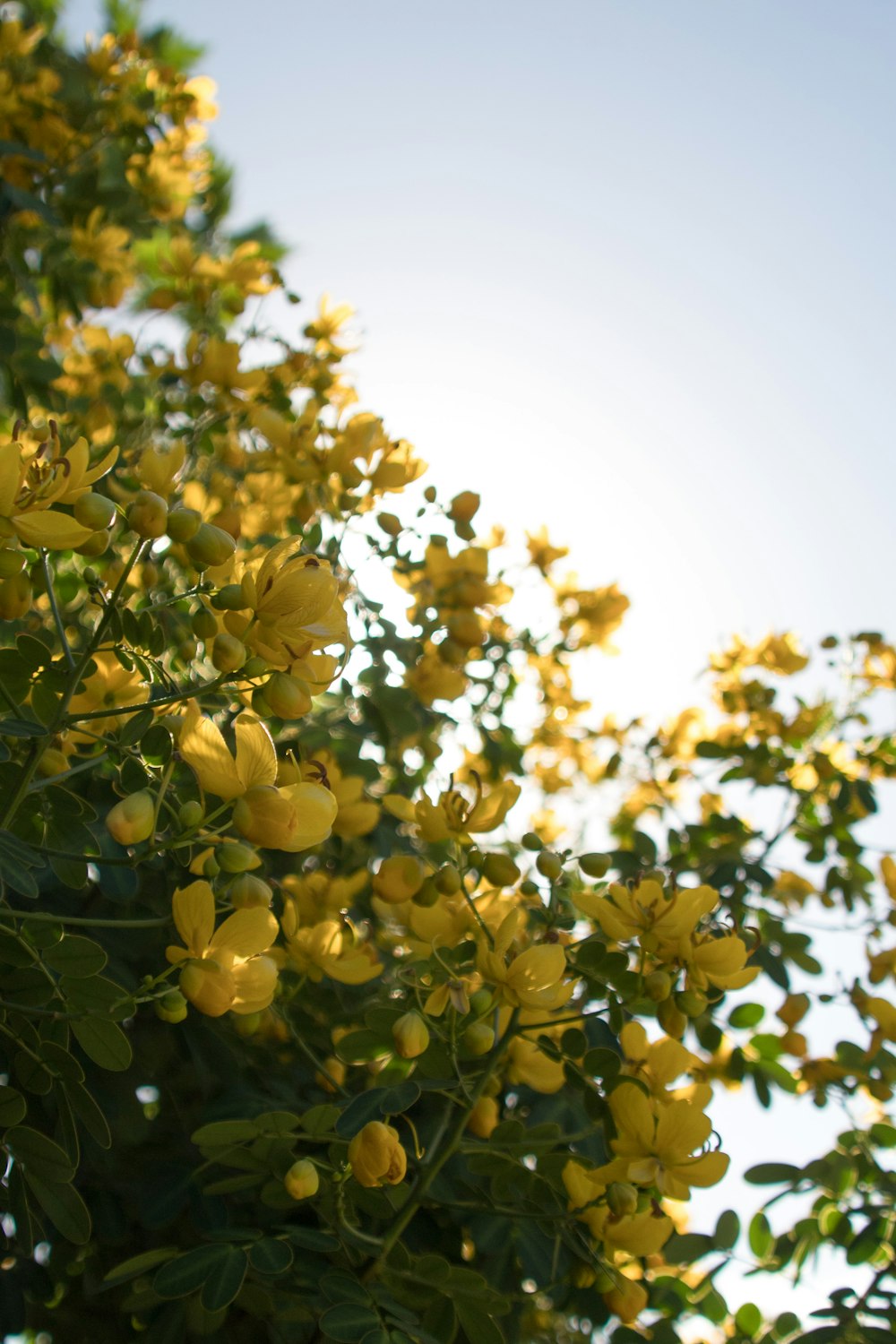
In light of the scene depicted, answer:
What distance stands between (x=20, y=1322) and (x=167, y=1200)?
21cm

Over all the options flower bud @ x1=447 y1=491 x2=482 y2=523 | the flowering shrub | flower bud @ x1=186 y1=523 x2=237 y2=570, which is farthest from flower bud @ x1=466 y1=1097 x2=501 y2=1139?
flower bud @ x1=447 y1=491 x2=482 y2=523

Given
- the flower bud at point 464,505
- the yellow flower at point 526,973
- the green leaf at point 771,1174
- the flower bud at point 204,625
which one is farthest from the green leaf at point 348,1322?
the flower bud at point 464,505

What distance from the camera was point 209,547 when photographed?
1073 mm

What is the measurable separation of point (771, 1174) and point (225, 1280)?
3.41ft

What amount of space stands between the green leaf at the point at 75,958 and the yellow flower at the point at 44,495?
395mm

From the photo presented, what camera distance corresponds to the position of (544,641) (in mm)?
2615

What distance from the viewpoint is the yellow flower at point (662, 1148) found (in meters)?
1.22

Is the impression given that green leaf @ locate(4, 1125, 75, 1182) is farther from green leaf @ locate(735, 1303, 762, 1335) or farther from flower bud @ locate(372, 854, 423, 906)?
green leaf @ locate(735, 1303, 762, 1335)

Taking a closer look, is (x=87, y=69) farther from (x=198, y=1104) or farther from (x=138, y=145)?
(x=198, y=1104)

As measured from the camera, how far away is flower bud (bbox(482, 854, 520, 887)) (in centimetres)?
130

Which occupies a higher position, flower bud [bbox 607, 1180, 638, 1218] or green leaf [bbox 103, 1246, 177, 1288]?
flower bud [bbox 607, 1180, 638, 1218]

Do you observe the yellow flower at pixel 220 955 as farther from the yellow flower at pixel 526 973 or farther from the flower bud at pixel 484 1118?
the flower bud at pixel 484 1118

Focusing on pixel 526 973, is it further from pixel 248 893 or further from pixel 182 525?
pixel 182 525

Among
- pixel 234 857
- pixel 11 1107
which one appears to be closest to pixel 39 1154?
pixel 11 1107
